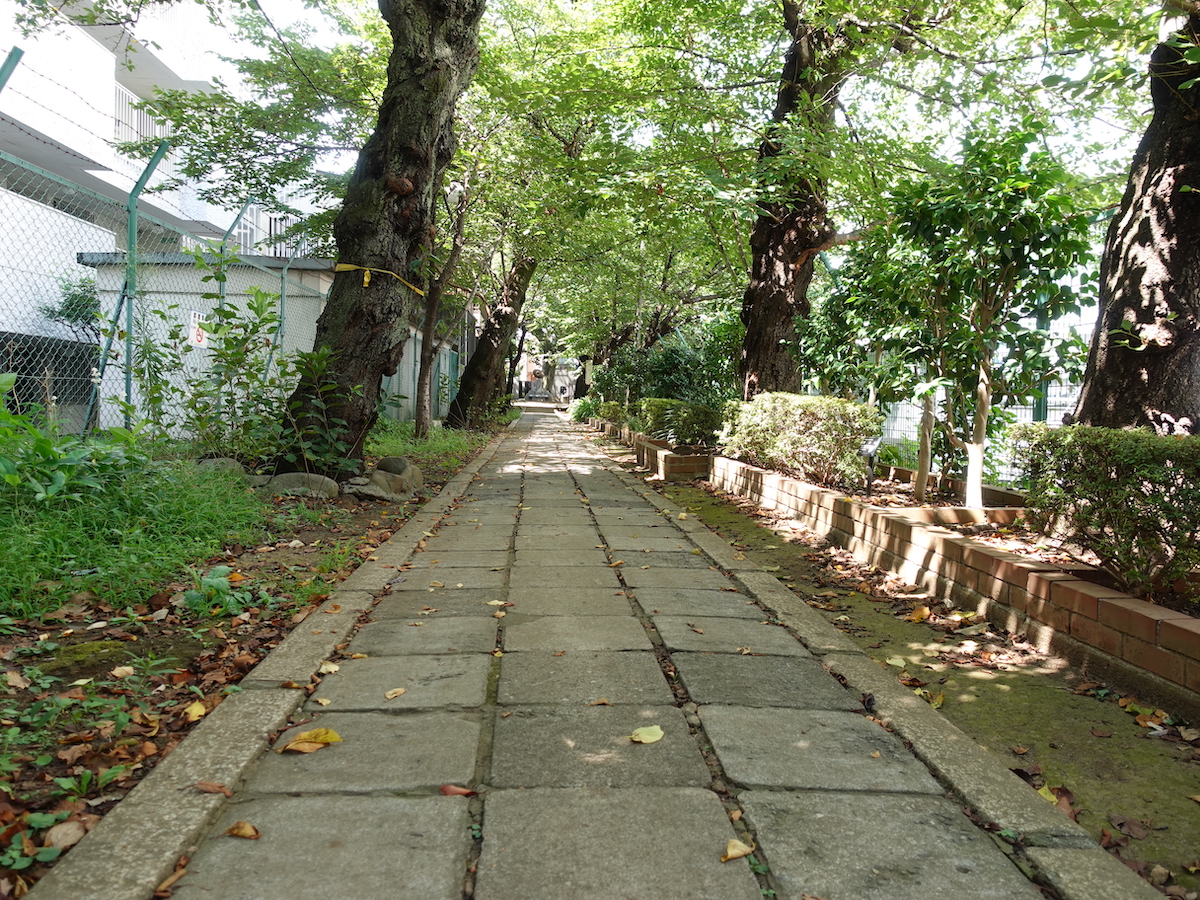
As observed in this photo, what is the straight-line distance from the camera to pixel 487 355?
17.7 metres

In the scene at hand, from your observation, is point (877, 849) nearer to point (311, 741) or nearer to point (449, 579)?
point (311, 741)

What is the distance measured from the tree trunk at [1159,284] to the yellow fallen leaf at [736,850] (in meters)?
3.75

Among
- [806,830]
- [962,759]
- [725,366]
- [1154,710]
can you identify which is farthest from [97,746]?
[725,366]

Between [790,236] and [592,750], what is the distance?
775 centimetres

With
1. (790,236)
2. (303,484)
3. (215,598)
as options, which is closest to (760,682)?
(215,598)

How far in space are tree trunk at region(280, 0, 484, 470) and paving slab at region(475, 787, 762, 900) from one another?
5.14m

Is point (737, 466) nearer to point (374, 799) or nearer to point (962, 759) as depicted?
point (962, 759)

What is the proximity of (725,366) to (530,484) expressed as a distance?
5622 millimetres

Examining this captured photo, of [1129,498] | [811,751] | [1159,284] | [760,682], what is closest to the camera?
[811,751]

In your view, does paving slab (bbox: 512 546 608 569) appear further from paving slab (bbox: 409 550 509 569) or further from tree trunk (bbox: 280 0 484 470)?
tree trunk (bbox: 280 0 484 470)

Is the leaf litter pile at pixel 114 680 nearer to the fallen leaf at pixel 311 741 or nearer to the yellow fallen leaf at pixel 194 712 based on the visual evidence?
the yellow fallen leaf at pixel 194 712

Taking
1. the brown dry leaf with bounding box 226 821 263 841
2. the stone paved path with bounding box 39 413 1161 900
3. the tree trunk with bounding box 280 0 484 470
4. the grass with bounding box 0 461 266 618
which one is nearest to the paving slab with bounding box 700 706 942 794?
the stone paved path with bounding box 39 413 1161 900

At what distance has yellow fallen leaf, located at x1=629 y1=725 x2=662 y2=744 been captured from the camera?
2.34 metres

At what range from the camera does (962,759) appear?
2301 millimetres
